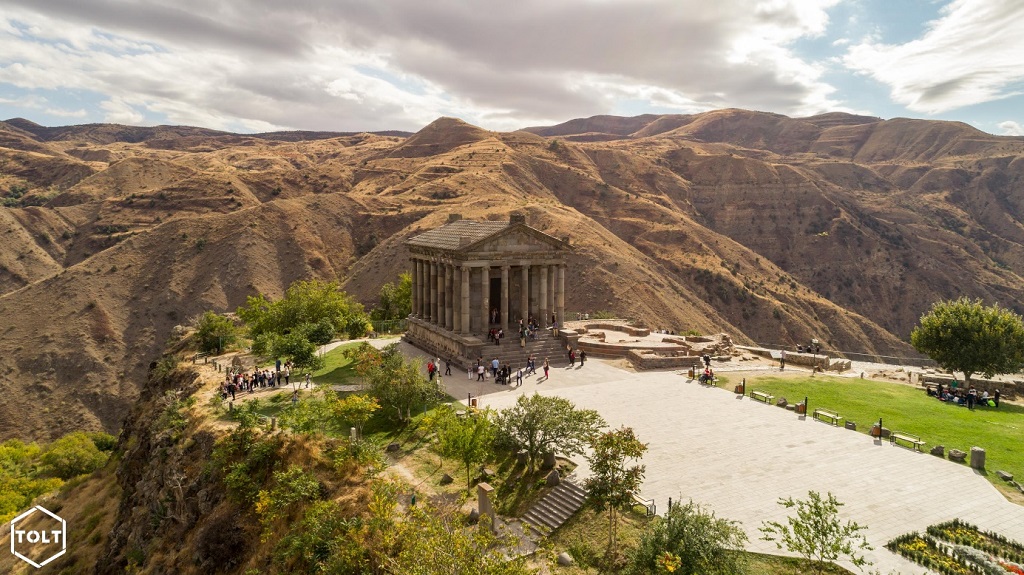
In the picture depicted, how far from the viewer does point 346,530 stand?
695 inches

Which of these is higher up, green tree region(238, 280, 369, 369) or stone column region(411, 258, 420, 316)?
stone column region(411, 258, 420, 316)

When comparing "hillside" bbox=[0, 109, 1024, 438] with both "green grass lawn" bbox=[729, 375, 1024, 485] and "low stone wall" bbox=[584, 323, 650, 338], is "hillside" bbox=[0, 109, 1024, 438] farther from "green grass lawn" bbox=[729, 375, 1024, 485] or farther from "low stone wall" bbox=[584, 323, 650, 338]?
"green grass lawn" bbox=[729, 375, 1024, 485]

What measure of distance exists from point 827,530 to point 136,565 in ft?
88.0

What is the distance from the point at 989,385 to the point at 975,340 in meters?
4.24

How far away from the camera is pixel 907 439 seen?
76.2ft

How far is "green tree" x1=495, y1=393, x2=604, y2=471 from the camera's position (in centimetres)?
2027

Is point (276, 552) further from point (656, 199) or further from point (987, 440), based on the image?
point (656, 199)

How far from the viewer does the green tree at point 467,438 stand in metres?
19.3

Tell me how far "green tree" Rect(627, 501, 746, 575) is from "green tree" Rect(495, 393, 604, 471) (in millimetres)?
5533

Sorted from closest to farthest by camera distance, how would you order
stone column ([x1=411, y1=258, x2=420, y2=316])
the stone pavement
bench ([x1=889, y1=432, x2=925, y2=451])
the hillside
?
the stone pavement
bench ([x1=889, y1=432, x2=925, y2=451])
stone column ([x1=411, y1=258, x2=420, y2=316])
the hillside

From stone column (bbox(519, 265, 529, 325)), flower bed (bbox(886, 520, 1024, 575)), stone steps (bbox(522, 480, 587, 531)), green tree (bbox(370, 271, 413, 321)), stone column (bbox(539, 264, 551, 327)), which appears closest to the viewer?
flower bed (bbox(886, 520, 1024, 575))

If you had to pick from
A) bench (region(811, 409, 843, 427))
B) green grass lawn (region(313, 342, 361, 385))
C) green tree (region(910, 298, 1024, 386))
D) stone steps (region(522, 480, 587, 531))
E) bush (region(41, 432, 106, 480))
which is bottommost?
bush (region(41, 432, 106, 480))

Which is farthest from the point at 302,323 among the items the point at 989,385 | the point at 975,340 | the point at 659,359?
the point at 989,385

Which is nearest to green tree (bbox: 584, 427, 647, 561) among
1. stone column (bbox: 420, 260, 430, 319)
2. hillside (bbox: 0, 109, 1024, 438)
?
stone column (bbox: 420, 260, 430, 319)
